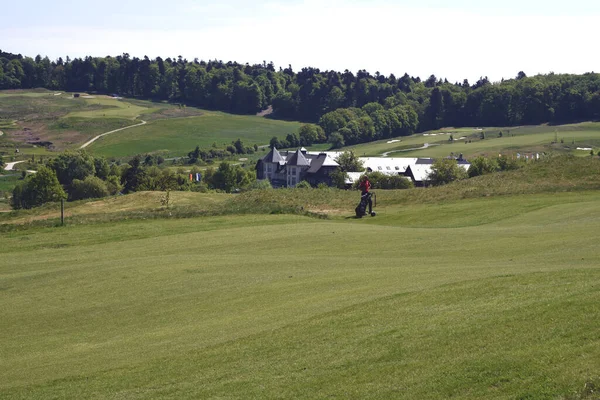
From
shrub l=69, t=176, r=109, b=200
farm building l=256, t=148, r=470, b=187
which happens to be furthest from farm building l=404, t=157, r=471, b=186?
shrub l=69, t=176, r=109, b=200

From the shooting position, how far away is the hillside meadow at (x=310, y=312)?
51.5 ft

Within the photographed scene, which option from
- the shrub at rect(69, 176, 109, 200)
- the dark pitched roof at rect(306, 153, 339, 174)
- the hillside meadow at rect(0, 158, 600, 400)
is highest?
the hillside meadow at rect(0, 158, 600, 400)

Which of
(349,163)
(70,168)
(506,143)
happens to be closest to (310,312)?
(70,168)

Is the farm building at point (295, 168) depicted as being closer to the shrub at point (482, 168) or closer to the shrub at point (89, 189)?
the shrub at point (482, 168)

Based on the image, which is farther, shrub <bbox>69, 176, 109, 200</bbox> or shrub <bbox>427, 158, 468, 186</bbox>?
shrub <bbox>427, 158, 468, 186</bbox>

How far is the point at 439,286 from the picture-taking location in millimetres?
22891

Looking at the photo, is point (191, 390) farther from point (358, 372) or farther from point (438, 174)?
point (438, 174)

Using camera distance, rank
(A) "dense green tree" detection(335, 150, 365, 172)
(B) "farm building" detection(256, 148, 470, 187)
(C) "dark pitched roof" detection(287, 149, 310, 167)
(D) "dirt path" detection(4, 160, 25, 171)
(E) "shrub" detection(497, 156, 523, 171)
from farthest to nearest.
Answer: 1. (D) "dirt path" detection(4, 160, 25, 171)
2. (C) "dark pitched roof" detection(287, 149, 310, 167)
3. (A) "dense green tree" detection(335, 150, 365, 172)
4. (B) "farm building" detection(256, 148, 470, 187)
5. (E) "shrub" detection(497, 156, 523, 171)

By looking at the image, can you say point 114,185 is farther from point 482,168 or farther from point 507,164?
point 507,164

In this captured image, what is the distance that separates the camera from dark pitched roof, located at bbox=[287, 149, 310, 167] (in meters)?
139

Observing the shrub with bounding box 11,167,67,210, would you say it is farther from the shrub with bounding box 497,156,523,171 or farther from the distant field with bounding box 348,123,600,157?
the distant field with bounding box 348,123,600,157

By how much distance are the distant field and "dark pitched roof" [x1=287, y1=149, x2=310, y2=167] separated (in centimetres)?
3278

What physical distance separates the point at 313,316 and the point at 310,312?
2.12 feet

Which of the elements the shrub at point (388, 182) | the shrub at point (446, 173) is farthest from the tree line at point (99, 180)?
the shrub at point (446, 173)
